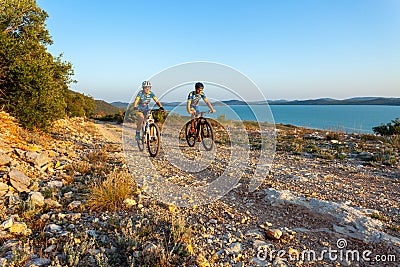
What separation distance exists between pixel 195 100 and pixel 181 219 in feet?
19.4

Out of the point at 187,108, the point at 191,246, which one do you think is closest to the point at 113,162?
the point at 187,108

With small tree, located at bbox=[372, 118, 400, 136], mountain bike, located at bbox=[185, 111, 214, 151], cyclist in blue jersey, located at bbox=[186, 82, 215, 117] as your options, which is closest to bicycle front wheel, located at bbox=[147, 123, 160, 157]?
cyclist in blue jersey, located at bbox=[186, 82, 215, 117]

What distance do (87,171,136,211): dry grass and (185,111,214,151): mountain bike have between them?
5022 mm

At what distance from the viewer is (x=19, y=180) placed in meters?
5.42

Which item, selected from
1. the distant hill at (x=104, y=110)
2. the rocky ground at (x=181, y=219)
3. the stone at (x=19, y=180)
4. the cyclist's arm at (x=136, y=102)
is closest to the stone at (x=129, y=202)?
the rocky ground at (x=181, y=219)

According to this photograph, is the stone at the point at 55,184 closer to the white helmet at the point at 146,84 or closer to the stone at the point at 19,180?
the stone at the point at 19,180

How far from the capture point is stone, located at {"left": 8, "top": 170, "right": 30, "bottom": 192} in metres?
5.26

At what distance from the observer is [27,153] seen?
6.70 meters

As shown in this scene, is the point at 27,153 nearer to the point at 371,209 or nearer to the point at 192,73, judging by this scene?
Answer: the point at 192,73

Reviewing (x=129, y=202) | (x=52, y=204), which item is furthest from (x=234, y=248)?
(x=52, y=204)

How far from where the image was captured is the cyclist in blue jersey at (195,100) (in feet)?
30.6

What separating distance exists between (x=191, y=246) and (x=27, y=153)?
539 cm

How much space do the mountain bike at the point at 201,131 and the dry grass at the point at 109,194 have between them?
16.5ft

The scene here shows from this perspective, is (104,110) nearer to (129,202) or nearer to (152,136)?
(152,136)
